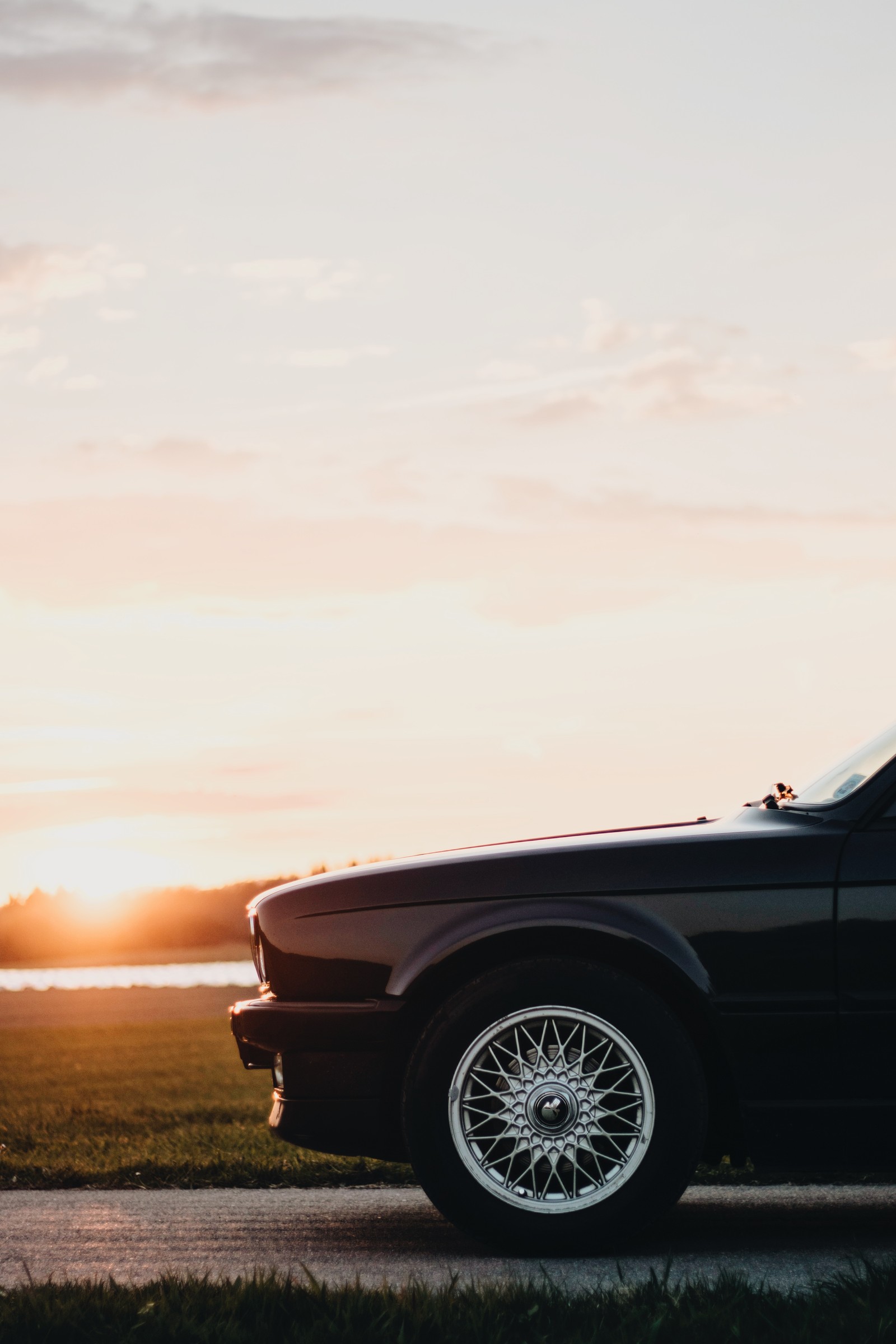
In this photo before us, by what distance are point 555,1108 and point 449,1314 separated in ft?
3.03

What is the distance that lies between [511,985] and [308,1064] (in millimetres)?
725

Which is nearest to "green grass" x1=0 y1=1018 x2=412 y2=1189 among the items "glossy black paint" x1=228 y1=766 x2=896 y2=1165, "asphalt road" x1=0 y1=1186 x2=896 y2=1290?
"asphalt road" x1=0 y1=1186 x2=896 y2=1290

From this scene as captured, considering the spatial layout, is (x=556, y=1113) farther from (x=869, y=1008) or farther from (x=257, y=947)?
(x=257, y=947)

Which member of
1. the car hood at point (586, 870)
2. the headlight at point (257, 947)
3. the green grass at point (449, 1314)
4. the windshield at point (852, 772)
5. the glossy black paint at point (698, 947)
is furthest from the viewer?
the headlight at point (257, 947)

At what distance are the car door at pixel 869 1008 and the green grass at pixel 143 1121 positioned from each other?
107 inches

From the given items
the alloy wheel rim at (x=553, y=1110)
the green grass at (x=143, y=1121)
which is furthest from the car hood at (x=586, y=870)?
the green grass at (x=143, y=1121)

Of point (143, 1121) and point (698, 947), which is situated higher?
point (698, 947)

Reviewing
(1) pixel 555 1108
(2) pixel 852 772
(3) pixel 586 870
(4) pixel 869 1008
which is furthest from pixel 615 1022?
(2) pixel 852 772

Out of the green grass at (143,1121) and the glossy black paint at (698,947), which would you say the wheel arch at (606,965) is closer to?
the glossy black paint at (698,947)

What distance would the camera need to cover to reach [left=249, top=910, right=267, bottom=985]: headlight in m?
4.69

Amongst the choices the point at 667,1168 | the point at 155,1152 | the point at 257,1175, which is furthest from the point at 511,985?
the point at 155,1152

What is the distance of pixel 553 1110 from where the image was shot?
4215 mm

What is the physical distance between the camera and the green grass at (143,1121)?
20.8 feet

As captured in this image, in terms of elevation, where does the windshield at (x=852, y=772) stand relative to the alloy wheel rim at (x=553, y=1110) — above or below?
above
